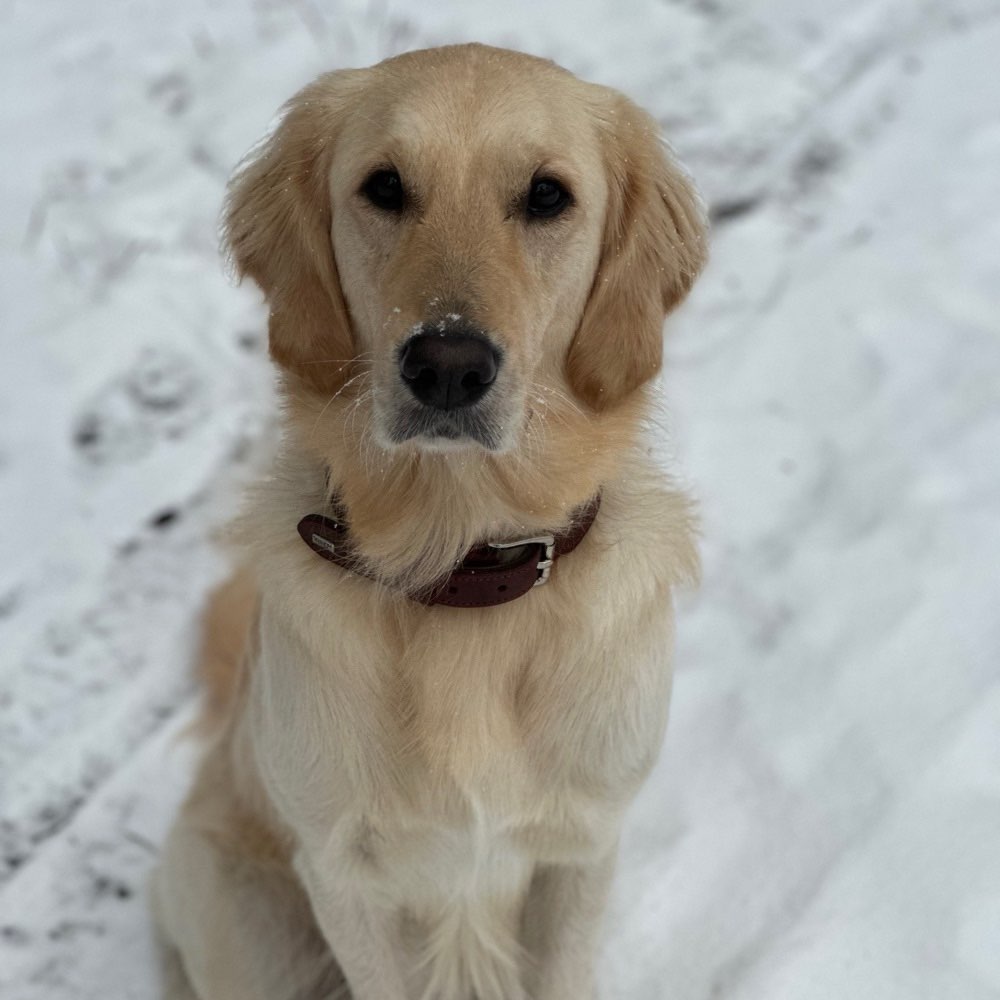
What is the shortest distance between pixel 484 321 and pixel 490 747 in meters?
0.80

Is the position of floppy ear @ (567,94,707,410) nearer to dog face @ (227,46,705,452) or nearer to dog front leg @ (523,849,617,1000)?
dog face @ (227,46,705,452)

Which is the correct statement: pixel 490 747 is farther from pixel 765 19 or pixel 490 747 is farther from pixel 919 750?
pixel 765 19

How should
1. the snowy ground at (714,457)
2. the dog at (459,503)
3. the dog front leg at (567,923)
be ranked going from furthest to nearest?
1. the snowy ground at (714,457)
2. the dog front leg at (567,923)
3. the dog at (459,503)

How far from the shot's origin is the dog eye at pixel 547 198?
2.20 meters

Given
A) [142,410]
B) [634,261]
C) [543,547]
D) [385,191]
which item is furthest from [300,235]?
[142,410]

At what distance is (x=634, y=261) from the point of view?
2.35 m

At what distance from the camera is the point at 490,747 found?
7.38 ft

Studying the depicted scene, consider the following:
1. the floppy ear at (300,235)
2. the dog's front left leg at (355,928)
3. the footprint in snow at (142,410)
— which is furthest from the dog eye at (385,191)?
the footprint in snow at (142,410)

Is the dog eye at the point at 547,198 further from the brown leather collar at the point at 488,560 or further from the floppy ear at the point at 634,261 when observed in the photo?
the brown leather collar at the point at 488,560

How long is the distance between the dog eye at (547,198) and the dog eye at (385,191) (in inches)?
9.5

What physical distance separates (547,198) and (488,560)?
696 millimetres

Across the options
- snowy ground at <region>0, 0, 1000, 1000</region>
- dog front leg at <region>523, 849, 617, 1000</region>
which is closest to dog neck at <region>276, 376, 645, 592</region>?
dog front leg at <region>523, 849, 617, 1000</region>

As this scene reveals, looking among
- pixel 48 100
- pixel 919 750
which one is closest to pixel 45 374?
pixel 48 100

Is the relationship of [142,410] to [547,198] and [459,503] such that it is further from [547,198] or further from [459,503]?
[547,198]
